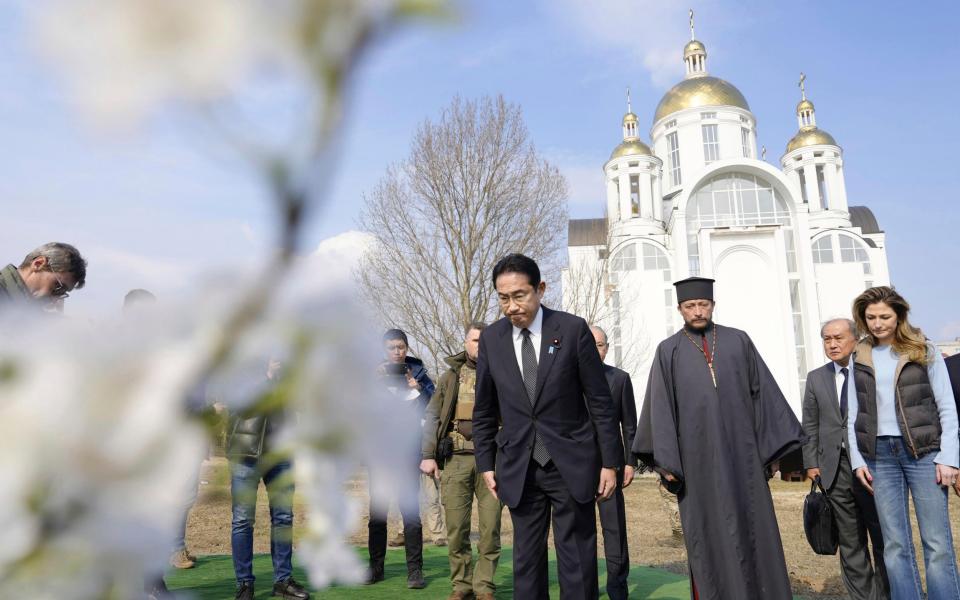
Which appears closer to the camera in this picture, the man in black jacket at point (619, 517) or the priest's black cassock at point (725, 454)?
the priest's black cassock at point (725, 454)

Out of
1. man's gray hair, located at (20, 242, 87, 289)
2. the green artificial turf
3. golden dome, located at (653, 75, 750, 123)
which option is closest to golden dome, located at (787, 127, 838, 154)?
golden dome, located at (653, 75, 750, 123)

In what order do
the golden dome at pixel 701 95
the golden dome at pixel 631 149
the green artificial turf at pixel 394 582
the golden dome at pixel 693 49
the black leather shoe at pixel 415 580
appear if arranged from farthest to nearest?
the golden dome at pixel 693 49, the golden dome at pixel 701 95, the golden dome at pixel 631 149, the black leather shoe at pixel 415 580, the green artificial turf at pixel 394 582

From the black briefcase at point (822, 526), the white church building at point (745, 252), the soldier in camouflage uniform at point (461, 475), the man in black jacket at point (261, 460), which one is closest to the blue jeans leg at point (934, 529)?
the black briefcase at point (822, 526)

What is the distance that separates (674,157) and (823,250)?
8531 mm

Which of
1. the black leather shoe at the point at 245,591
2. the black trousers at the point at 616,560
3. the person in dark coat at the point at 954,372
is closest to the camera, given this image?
the person in dark coat at the point at 954,372

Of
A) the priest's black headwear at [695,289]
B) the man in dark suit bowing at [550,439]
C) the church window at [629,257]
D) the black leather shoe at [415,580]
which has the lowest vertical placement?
the black leather shoe at [415,580]

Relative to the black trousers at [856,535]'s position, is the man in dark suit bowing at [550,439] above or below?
above

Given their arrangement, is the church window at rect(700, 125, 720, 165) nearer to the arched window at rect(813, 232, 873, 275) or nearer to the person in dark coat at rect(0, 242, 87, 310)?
the arched window at rect(813, 232, 873, 275)

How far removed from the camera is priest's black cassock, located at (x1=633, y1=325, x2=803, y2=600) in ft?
12.8

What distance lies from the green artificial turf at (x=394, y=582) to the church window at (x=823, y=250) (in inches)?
1087

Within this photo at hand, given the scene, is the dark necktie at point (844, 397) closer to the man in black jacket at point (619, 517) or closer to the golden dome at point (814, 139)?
the man in black jacket at point (619, 517)

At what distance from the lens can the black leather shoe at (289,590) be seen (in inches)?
179

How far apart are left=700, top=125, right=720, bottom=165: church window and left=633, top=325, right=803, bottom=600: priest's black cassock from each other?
32.4 meters

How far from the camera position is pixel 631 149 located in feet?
107
